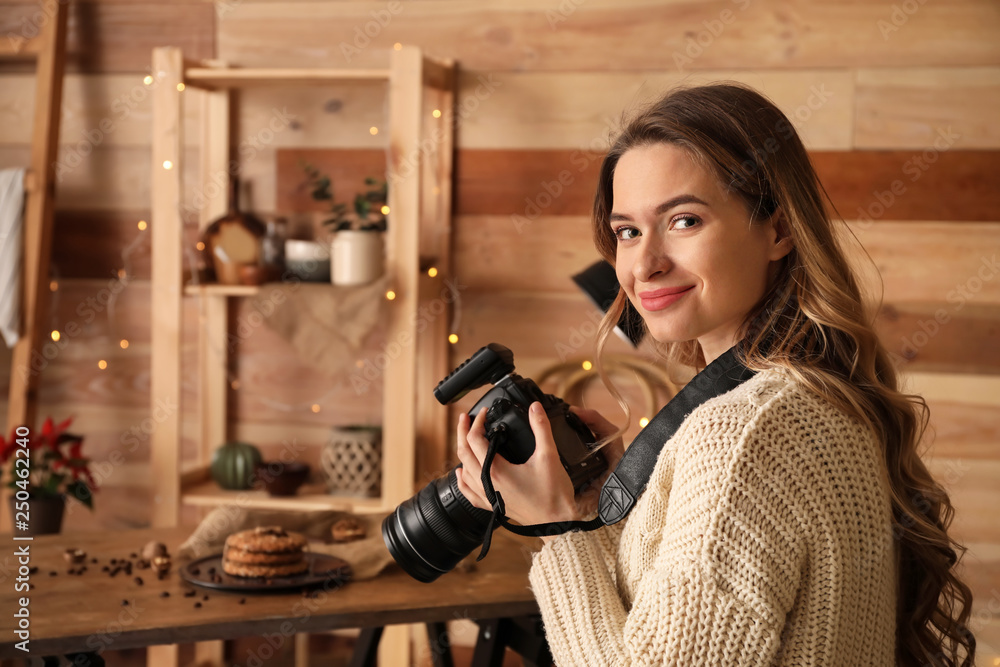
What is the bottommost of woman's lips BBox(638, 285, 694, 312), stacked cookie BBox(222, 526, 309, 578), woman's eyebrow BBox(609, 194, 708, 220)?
stacked cookie BBox(222, 526, 309, 578)

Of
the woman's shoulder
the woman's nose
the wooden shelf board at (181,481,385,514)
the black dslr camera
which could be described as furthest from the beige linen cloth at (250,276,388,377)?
the woman's shoulder

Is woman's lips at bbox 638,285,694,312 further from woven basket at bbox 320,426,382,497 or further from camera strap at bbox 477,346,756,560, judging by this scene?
woven basket at bbox 320,426,382,497

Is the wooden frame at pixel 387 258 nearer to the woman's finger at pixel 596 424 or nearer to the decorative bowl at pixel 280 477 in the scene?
the decorative bowl at pixel 280 477

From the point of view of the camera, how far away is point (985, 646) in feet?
6.53

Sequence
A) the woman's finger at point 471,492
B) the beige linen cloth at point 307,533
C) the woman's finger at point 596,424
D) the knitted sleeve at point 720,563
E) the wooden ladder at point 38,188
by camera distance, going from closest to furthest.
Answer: the knitted sleeve at point 720,563 → the woman's finger at point 471,492 → the woman's finger at point 596,424 → the beige linen cloth at point 307,533 → the wooden ladder at point 38,188

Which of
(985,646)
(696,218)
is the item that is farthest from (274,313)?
(985,646)

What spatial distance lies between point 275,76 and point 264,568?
1133mm

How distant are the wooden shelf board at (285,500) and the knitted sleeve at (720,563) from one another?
1233 mm

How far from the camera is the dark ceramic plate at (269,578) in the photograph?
4.27ft

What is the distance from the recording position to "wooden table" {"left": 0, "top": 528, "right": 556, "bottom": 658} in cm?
117

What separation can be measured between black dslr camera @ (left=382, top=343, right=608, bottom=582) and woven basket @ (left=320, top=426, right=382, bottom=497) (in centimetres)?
92

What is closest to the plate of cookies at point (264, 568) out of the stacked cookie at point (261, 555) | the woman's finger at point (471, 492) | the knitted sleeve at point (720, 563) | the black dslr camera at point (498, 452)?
the stacked cookie at point (261, 555)

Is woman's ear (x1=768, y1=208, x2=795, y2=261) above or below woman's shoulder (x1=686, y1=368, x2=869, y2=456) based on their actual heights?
above

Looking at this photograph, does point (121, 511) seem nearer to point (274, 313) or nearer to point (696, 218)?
point (274, 313)
